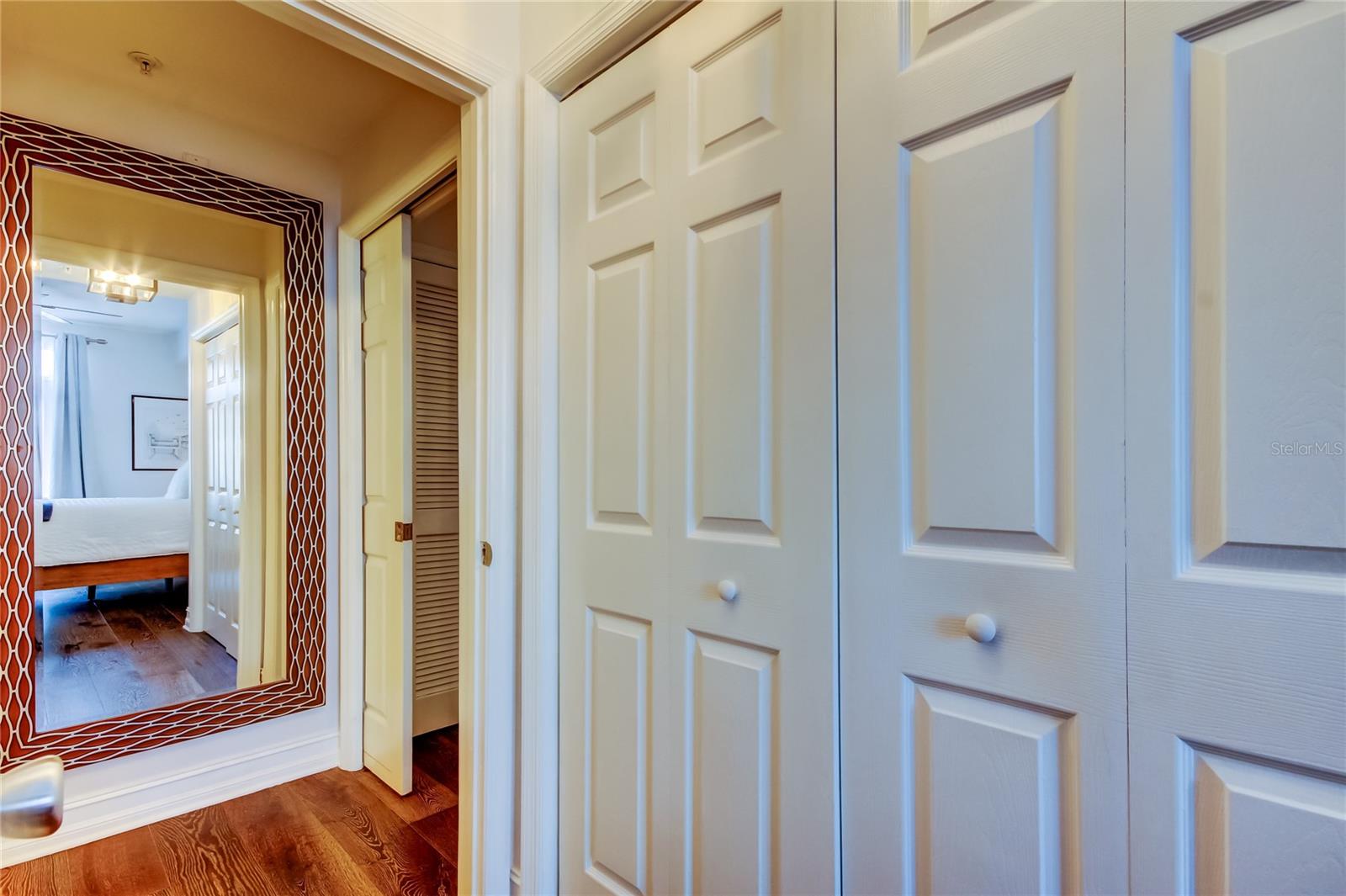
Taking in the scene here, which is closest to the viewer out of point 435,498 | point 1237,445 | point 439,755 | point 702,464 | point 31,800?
point 31,800

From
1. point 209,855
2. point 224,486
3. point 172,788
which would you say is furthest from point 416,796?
point 224,486

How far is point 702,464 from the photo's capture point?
116 centimetres

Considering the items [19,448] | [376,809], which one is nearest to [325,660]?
[376,809]

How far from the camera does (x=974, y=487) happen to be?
2.68 ft

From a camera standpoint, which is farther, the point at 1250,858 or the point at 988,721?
the point at 988,721

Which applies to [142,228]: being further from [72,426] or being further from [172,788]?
[172,788]

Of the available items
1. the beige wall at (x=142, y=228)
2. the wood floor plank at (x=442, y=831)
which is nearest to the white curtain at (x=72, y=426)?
the beige wall at (x=142, y=228)

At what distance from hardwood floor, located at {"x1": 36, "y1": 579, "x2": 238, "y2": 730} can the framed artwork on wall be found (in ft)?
1.39

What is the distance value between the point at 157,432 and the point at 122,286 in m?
0.48

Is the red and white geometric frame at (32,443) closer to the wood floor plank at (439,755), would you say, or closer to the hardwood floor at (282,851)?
the hardwood floor at (282,851)

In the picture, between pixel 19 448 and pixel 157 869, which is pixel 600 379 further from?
pixel 157 869

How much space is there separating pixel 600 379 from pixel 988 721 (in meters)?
0.95

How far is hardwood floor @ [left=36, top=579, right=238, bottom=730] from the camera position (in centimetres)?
185

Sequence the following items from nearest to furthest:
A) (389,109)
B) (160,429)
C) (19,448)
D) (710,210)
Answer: (710,210), (19,448), (160,429), (389,109)
